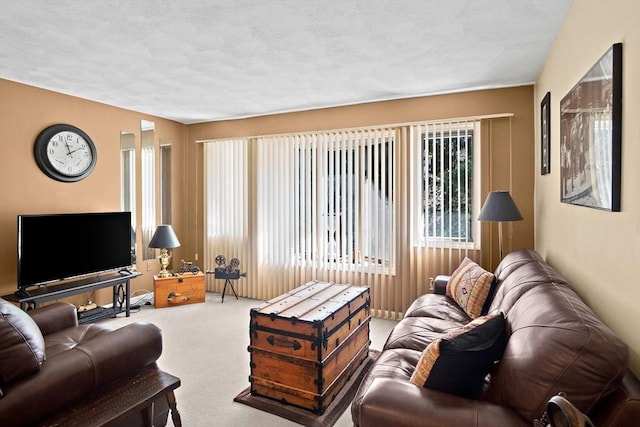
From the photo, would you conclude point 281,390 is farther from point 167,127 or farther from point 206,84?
point 167,127

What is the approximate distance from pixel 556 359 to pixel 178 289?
14.6 ft

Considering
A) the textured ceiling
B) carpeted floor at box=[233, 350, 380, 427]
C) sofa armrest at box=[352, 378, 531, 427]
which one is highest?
the textured ceiling

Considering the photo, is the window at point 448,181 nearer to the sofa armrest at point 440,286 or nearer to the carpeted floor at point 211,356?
the sofa armrest at point 440,286

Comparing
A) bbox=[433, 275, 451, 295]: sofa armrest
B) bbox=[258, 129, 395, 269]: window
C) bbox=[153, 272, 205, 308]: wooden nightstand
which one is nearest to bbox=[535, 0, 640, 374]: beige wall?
bbox=[433, 275, 451, 295]: sofa armrest

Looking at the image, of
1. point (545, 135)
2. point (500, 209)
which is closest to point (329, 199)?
point (500, 209)

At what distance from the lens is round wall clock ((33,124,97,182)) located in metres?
3.84

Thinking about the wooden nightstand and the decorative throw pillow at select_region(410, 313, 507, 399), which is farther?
the wooden nightstand

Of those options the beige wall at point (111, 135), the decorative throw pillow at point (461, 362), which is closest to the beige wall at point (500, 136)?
the beige wall at point (111, 135)

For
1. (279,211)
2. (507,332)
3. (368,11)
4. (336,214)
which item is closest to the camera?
(507,332)

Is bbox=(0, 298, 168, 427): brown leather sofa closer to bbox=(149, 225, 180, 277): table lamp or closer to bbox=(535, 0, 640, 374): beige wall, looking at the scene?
bbox=(535, 0, 640, 374): beige wall

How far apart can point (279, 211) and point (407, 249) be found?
5.83 ft

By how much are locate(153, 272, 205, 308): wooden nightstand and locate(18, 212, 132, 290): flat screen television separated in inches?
20.2

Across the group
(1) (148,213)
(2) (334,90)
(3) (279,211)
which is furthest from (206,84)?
(1) (148,213)

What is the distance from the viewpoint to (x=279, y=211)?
4930 millimetres
